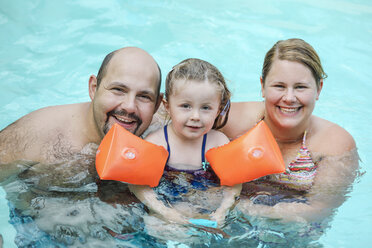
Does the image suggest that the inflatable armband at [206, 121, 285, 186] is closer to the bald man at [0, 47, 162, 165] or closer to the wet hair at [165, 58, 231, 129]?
the wet hair at [165, 58, 231, 129]

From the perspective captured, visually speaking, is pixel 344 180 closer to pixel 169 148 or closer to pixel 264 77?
pixel 264 77

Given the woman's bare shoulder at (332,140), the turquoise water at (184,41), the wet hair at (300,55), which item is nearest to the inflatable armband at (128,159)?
the wet hair at (300,55)

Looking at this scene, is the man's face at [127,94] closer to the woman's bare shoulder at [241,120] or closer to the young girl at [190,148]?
the young girl at [190,148]

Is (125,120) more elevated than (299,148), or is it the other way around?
(299,148)

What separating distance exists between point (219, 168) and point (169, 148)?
1.68 ft

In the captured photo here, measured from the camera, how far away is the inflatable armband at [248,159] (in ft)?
12.5

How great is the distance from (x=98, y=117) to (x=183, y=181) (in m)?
0.98

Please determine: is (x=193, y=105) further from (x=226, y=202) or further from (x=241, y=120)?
(x=241, y=120)

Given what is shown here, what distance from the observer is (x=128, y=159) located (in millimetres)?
3676

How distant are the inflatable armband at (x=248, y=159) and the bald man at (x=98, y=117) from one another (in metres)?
0.82

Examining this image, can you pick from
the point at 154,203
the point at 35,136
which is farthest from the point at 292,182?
the point at 35,136

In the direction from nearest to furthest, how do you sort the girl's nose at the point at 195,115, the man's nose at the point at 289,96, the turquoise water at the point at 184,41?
the girl's nose at the point at 195,115 → the man's nose at the point at 289,96 → the turquoise water at the point at 184,41

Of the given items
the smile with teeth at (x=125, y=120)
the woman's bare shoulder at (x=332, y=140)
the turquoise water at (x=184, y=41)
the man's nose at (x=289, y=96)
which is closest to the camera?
the man's nose at (x=289, y=96)

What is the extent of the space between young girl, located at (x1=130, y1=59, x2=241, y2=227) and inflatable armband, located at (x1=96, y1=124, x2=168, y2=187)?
0.18m
